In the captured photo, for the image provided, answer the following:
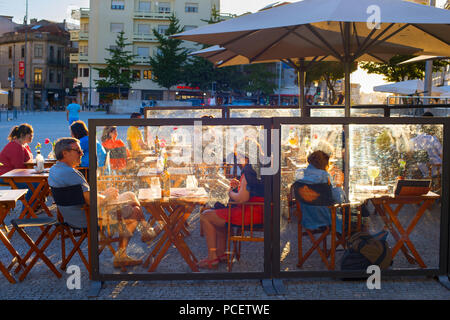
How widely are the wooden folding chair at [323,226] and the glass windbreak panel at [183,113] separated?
19.5 ft

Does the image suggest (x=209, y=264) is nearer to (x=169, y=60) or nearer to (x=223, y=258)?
(x=223, y=258)

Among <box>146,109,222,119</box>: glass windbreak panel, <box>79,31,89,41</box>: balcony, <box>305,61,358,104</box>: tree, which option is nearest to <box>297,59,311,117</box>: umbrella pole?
<box>146,109,222,119</box>: glass windbreak panel

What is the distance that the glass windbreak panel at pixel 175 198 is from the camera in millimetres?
5266

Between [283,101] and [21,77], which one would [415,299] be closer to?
[283,101]

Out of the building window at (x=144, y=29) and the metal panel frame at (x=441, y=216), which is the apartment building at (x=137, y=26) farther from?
the metal panel frame at (x=441, y=216)

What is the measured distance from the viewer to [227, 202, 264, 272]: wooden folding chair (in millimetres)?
5406

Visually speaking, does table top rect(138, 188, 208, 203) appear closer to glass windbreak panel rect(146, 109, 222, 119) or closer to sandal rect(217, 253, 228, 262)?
sandal rect(217, 253, 228, 262)

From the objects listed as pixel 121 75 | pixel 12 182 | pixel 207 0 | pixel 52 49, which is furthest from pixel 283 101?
pixel 12 182

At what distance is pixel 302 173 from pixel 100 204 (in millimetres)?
1899

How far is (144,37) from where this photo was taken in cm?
6938

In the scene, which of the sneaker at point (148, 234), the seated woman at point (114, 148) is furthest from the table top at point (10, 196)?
the sneaker at point (148, 234)

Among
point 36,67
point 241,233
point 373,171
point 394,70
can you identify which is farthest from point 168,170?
point 36,67

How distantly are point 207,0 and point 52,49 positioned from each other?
25.7 m

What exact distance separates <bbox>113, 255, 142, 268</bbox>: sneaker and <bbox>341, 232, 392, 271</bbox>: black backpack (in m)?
1.95
